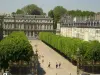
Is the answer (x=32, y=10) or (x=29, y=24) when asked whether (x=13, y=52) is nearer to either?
(x=29, y=24)

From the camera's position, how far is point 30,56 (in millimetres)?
40969

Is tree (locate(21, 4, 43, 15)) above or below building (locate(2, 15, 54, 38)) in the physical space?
above

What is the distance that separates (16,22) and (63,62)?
8898 centimetres

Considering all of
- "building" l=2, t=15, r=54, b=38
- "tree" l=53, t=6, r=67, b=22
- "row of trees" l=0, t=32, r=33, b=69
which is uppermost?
"tree" l=53, t=6, r=67, b=22

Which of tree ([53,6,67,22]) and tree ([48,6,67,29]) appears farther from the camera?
tree ([53,6,67,22])

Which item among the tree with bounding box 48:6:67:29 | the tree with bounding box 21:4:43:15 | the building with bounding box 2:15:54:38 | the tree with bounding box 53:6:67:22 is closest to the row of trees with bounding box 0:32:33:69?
the building with bounding box 2:15:54:38

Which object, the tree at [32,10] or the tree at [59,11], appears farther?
the tree at [32,10]

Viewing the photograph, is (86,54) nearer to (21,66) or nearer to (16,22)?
(21,66)

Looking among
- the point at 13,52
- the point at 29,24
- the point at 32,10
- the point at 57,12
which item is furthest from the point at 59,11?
the point at 13,52

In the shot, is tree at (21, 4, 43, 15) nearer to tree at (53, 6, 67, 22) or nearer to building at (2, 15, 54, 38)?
tree at (53, 6, 67, 22)

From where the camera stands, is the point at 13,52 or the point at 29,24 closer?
the point at 13,52

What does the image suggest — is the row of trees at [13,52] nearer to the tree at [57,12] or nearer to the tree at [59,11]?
the tree at [57,12]

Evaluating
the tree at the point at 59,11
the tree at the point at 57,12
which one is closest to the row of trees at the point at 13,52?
the tree at the point at 57,12

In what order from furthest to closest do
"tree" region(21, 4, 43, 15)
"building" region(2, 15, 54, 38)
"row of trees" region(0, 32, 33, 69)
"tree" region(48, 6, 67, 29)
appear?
"tree" region(21, 4, 43, 15) → "tree" region(48, 6, 67, 29) → "building" region(2, 15, 54, 38) → "row of trees" region(0, 32, 33, 69)
